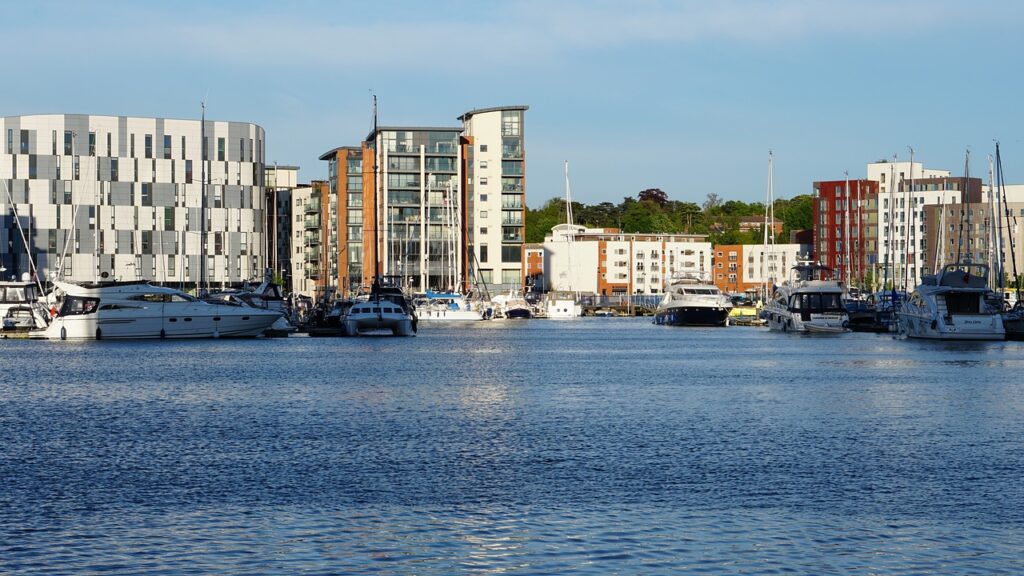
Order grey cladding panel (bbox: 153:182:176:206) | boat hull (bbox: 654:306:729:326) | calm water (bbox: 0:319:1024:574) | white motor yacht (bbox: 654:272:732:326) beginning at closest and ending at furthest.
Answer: calm water (bbox: 0:319:1024:574)
white motor yacht (bbox: 654:272:732:326)
boat hull (bbox: 654:306:729:326)
grey cladding panel (bbox: 153:182:176:206)

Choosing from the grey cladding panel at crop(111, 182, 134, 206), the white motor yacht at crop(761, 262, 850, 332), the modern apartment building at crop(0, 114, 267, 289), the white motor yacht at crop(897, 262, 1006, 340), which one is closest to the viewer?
the white motor yacht at crop(897, 262, 1006, 340)

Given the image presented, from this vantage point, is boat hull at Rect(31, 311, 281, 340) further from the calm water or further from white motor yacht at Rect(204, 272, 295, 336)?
the calm water

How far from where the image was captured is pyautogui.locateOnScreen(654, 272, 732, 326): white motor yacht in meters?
148

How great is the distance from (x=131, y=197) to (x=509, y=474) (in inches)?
6264

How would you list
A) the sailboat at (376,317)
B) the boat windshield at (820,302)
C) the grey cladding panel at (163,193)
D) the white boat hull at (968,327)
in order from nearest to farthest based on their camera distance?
the white boat hull at (968,327), the sailboat at (376,317), the boat windshield at (820,302), the grey cladding panel at (163,193)

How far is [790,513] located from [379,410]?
21913 mm

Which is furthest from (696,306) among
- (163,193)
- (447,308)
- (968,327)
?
(163,193)

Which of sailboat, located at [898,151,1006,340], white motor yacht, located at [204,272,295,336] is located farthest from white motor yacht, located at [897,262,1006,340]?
white motor yacht, located at [204,272,295,336]

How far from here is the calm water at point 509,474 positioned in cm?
2125

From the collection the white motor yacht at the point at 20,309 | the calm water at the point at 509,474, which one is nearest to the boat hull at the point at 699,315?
the white motor yacht at the point at 20,309

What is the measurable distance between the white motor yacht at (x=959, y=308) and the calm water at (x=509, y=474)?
1251 inches

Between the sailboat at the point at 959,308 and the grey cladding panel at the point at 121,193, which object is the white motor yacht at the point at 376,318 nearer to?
the sailboat at the point at 959,308

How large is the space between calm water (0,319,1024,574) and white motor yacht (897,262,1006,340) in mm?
31768

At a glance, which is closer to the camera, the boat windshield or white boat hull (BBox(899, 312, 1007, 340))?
white boat hull (BBox(899, 312, 1007, 340))
